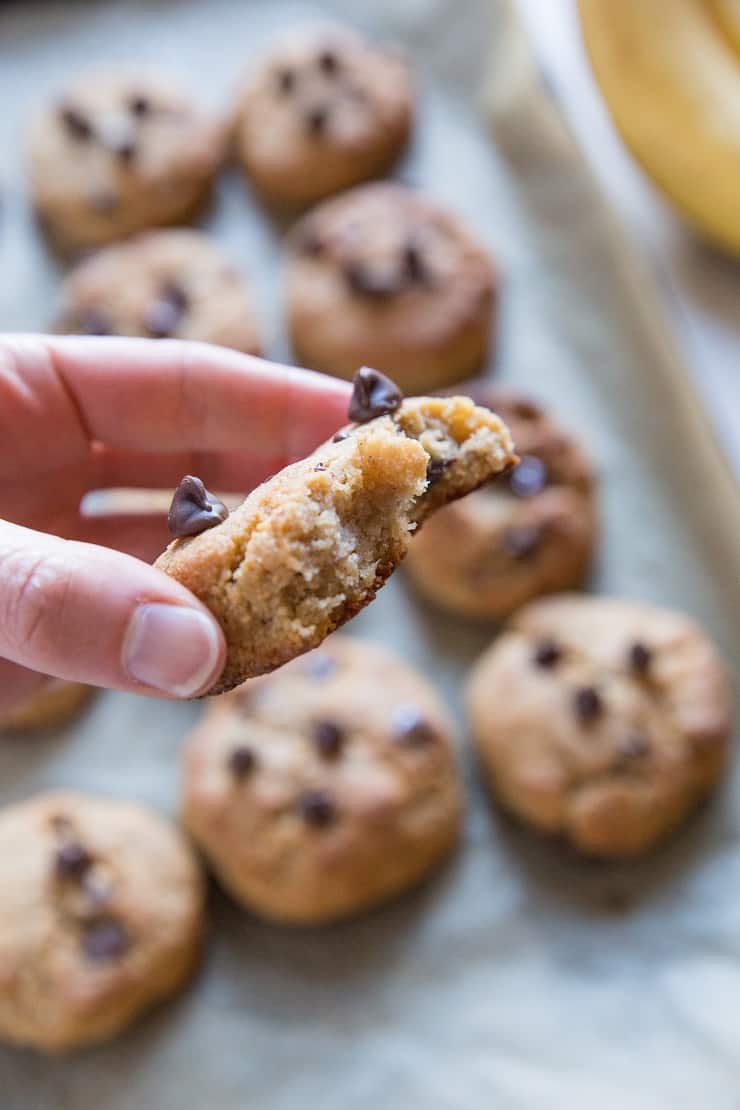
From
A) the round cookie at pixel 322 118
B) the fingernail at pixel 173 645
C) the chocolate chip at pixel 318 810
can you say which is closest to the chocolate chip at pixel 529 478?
the chocolate chip at pixel 318 810

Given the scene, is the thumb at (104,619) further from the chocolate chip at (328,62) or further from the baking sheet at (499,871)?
the chocolate chip at (328,62)

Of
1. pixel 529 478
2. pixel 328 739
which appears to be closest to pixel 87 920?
pixel 328 739

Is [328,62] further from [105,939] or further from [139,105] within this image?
[105,939]

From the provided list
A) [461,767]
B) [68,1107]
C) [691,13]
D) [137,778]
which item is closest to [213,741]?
[137,778]

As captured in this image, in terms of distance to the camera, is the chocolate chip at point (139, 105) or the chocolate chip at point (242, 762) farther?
the chocolate chip at point (139, 105)

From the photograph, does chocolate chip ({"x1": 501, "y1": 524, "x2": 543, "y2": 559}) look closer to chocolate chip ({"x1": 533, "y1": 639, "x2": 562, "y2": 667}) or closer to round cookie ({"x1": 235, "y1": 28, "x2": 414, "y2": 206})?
chocolate chip ({"x1": 533, "y1": 639, "x2": 562, "y2": 667})

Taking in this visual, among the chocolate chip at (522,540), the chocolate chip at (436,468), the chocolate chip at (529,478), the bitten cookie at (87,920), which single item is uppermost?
the chocolate chip at (436,468)

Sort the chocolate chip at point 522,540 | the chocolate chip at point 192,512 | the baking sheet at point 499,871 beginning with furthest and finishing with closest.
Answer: the chocolate chip at point 522,540, the baking sheet at point 499,871, the chocolate chip at point 192,512
